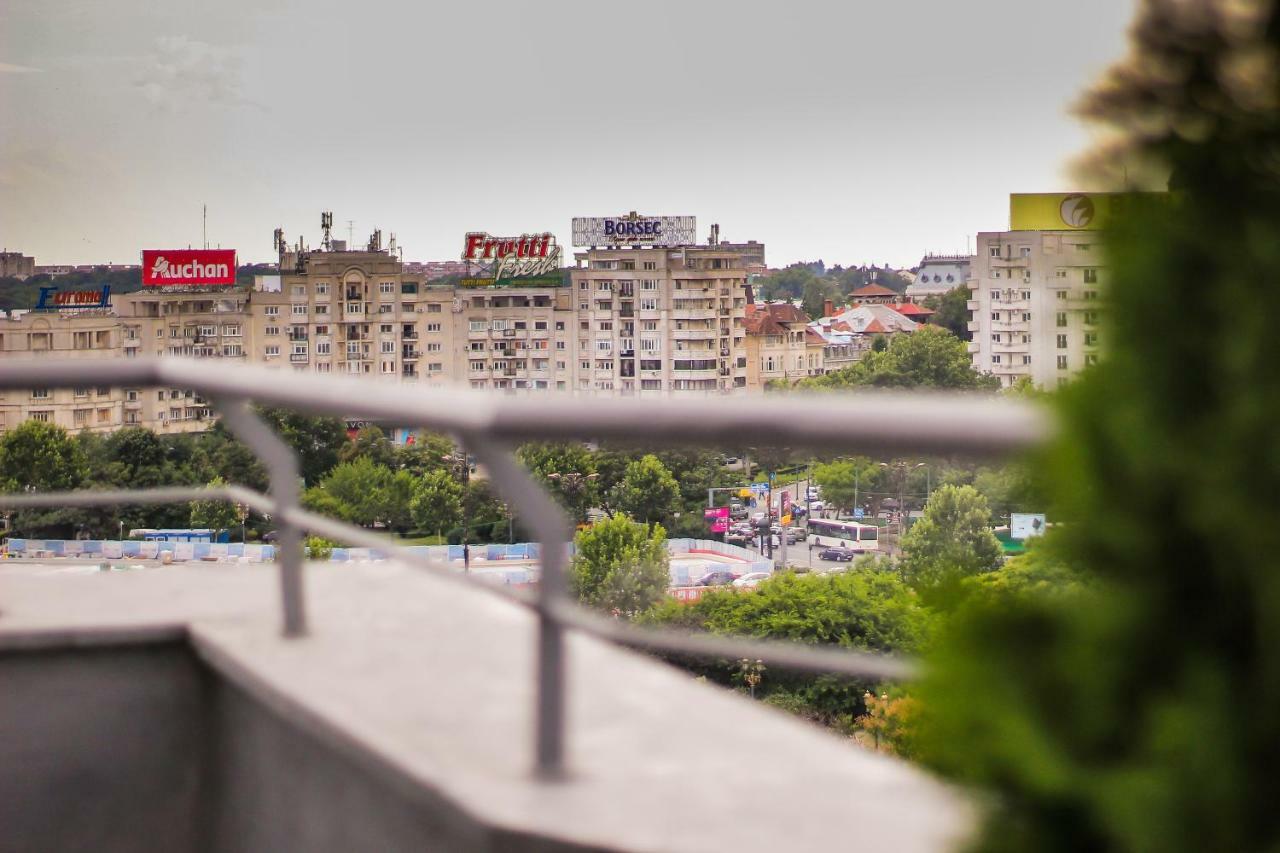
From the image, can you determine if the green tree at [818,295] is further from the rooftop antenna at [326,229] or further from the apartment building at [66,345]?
the apartment building at [66,345]

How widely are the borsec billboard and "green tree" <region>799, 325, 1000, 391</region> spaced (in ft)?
26.0

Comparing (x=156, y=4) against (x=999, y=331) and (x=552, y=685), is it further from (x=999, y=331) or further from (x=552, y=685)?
(x=552, y=685)

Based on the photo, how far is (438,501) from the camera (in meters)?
20.2

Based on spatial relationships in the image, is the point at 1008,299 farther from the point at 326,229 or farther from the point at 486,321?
the point at 326,229

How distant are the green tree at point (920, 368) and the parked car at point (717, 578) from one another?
618 inches

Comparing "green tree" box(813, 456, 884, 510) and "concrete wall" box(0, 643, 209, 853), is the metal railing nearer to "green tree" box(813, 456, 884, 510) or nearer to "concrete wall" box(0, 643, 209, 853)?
"concrete wall" box(0, 643, 209, 853)

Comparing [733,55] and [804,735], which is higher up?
[733,55]

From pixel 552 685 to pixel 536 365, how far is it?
53159 millimetres

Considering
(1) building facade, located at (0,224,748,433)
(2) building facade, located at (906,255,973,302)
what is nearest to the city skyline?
(1) building facade, located at (0,224,748,433)

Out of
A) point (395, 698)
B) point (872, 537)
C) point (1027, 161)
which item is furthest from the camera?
point (1027, 161)

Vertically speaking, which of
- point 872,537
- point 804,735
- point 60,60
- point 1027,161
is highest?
point 60,60

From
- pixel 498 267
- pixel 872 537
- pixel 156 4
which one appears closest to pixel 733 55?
pixel 498 267

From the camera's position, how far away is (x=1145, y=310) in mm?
409

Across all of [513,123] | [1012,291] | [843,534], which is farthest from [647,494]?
[513,123]
